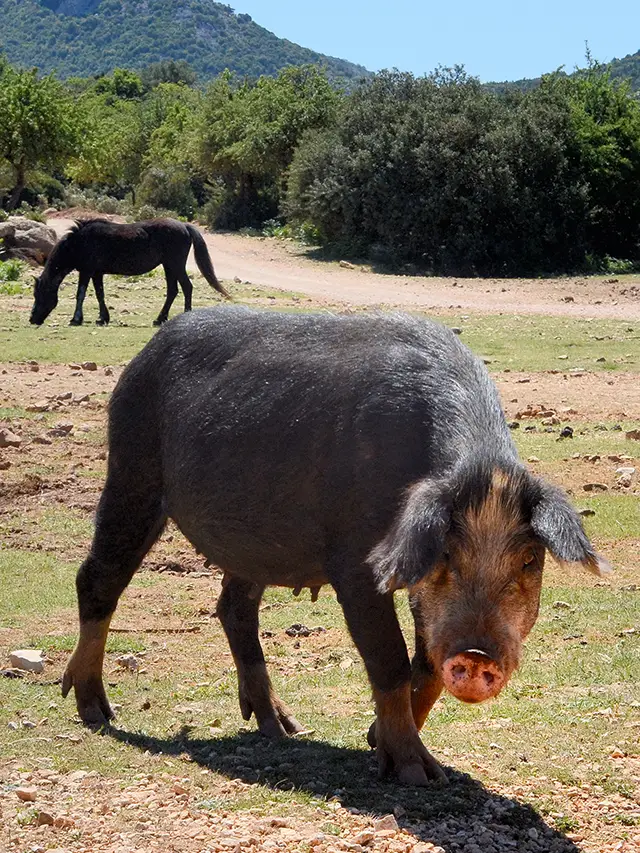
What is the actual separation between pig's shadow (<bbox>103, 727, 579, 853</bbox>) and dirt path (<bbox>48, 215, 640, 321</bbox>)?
798 inches

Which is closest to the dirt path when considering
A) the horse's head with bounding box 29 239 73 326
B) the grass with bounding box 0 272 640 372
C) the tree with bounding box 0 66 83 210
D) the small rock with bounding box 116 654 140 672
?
the grass with bounding box 0 272 640 372

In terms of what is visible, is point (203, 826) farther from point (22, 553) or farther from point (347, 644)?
point (22, 553)

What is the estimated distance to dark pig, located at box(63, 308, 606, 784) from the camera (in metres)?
4.10

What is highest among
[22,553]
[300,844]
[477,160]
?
[477,160]

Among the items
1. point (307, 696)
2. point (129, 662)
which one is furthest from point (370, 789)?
point (129, 662)

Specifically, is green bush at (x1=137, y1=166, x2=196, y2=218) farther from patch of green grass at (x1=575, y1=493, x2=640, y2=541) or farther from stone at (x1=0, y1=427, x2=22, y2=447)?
patch of green grass at (x1=575, y1=493, x2=640, y2=541)

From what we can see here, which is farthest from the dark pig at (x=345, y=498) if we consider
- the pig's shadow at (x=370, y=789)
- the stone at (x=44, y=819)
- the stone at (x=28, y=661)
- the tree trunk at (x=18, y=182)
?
the tree trunk at (x=18, y=182)

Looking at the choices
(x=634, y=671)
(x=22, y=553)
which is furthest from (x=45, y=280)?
(x=634, y=671)

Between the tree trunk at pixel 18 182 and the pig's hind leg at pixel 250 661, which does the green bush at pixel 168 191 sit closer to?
the tree trunk at pixel 18 182

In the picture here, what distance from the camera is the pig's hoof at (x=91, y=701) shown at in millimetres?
5957

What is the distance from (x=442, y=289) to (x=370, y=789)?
26.4m

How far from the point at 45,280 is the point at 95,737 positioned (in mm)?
17399

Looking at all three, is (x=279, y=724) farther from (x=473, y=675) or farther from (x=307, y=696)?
(x=473, y=675)

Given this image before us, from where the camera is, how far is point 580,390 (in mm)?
15289
